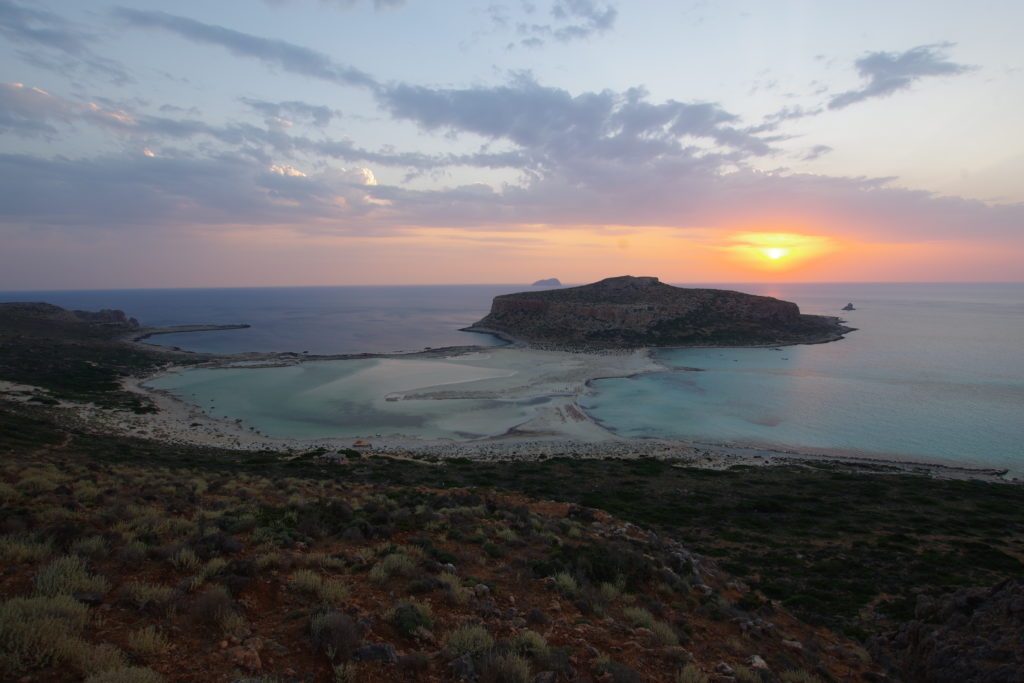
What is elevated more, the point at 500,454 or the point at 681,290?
the point at 681,290

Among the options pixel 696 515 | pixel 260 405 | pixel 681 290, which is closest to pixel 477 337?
pixel 681 290

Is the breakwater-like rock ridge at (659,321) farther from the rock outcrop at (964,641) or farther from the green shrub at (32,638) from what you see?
the green shrub at (32,638)

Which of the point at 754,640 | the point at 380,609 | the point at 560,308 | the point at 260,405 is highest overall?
the point at 560,308

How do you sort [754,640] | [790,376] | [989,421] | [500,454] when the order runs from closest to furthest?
[754,640] < [500,454] < [989,421] < [790,376]

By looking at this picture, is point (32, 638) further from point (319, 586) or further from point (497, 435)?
point (497, 435)

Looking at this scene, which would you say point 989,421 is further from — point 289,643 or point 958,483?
point 289,643

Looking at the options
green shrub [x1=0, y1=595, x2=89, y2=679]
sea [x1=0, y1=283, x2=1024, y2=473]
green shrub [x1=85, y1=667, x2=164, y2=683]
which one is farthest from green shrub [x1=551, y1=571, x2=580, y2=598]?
sea [x1=0, y1=283, x2=1024, y2=473]

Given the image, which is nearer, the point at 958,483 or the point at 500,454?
the point at 958,483

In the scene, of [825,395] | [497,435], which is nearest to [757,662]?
[497,435]

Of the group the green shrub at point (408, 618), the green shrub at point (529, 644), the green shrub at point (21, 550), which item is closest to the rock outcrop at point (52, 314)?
the green shrub at point (21, 550)
